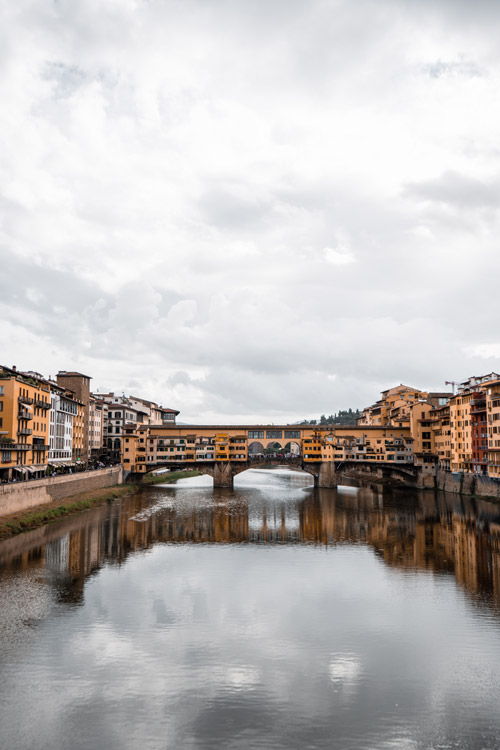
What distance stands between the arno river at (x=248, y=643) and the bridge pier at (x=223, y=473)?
49.3 meters

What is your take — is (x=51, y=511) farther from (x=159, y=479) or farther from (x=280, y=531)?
(x=159, y=479)

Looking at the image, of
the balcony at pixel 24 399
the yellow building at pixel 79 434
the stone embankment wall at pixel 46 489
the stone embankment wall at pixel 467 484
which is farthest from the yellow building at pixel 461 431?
the yellow building at pixel 79 434

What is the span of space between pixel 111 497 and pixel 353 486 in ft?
166

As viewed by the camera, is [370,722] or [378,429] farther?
[378,429]

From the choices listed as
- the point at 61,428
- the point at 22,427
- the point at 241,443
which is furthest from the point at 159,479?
the point at 22,427

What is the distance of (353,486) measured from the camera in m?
103

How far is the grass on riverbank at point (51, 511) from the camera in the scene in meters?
43.4

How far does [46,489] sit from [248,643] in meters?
40.0

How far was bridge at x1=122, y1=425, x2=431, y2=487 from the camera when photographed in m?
94.9

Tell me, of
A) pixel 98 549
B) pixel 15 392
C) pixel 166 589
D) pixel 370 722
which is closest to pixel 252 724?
pixel 370 722

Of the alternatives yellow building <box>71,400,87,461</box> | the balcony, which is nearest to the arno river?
the balcony

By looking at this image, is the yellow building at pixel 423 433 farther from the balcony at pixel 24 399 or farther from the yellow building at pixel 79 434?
the balcony at pixel 24 399

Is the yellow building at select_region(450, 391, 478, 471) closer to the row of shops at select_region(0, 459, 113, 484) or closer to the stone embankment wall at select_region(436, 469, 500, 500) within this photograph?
the stone embankment wall at select_region(436, 469, 500, 500)

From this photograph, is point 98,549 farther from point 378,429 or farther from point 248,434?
point 378,429
